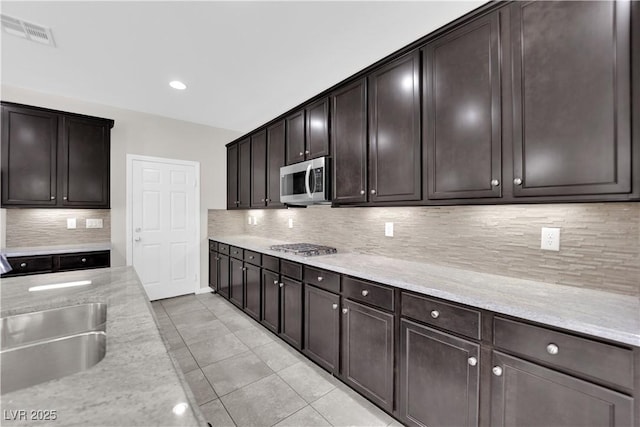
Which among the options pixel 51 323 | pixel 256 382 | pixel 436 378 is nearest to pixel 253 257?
pixel 256 382

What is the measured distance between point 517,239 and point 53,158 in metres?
4.58

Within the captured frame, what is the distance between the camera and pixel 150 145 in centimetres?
397

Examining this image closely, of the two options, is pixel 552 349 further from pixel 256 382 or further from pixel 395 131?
pixel 256 382

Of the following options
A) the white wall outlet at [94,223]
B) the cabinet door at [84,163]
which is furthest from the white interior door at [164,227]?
the cabinet door at [84,163]

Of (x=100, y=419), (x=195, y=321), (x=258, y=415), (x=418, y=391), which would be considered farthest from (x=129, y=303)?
(x=195, y=321)

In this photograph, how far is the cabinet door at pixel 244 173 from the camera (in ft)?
13.1

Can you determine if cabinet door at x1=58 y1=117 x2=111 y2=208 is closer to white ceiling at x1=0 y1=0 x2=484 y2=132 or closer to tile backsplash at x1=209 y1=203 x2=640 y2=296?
white ceiling at x1=0 y1=0 x2=484 y2=132

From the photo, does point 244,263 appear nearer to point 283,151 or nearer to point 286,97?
point 283,151

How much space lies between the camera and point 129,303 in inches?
47.9

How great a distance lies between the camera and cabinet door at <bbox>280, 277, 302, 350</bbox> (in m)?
2.47

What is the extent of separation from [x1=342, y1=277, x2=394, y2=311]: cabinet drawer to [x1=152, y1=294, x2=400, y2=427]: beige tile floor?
0.74m

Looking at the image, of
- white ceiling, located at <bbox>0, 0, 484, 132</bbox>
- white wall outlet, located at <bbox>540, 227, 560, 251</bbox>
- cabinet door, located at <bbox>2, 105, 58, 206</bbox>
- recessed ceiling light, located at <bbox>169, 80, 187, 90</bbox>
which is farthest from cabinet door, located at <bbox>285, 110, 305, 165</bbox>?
cabinet door, located at <bbox>2, 105, 58, 206</bbox>

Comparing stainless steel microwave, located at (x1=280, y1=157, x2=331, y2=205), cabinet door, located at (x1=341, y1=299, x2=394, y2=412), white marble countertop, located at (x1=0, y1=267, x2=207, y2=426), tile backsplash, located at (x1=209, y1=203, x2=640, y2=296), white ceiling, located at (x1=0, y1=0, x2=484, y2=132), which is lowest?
cabinet door, located at (x1=341, y1=299, x2=394, y2=412)

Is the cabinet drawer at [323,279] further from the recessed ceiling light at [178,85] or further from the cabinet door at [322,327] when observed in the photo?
the recessed ceiling light at [178,85]
